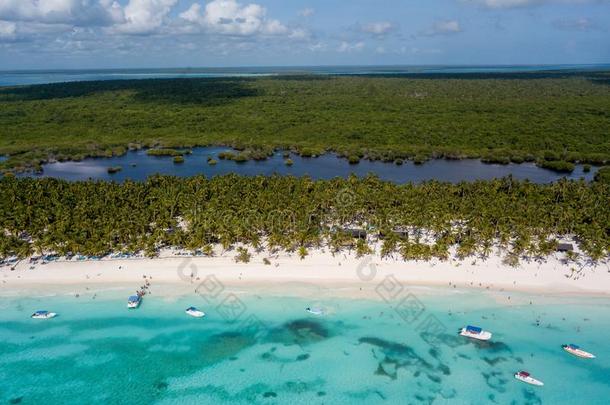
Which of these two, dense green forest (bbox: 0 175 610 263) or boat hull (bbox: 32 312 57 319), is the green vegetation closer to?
dense green forest (bbox: 0 175 610 263)

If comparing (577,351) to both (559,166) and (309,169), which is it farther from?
(559,166)

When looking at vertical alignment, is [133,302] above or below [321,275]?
below

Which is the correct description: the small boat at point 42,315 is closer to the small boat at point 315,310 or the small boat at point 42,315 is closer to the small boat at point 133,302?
the small boat at point 133,302

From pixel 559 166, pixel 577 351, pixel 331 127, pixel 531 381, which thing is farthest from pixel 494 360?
pixel 331 127

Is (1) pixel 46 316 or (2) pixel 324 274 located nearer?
(1) pixel 46 316

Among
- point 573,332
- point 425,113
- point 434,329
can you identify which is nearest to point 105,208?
point 434,329

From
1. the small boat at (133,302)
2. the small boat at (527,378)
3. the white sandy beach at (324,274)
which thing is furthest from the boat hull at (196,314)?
the small boat at (527,378)

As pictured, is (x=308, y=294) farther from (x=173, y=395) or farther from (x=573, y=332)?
(x=573, y=332)
